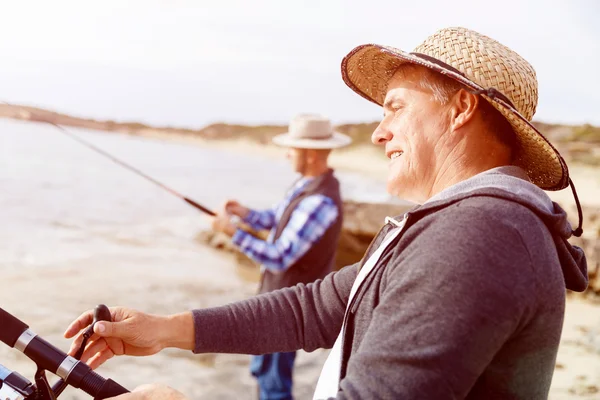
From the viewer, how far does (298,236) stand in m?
3.62

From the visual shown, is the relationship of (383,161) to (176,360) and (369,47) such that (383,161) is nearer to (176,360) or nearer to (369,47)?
(176,360)

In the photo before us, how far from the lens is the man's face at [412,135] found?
148cm

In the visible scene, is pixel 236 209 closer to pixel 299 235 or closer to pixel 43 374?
pixel 299 235

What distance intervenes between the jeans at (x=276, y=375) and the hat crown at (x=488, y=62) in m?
2.64

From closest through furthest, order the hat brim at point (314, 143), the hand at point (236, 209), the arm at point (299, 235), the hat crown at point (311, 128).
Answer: the arm at point (299, 235)
the hat brim at point (314, 143)
the hat crown at point (311, 128)
the hand at point (236, 209)

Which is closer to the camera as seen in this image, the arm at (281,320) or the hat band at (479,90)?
the hat band at (479,90)

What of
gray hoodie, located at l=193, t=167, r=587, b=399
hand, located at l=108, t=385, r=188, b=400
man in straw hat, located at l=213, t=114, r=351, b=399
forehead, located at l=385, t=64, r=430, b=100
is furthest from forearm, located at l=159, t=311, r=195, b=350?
man in straw hat, located at l=213, t=114, r=351, b=399

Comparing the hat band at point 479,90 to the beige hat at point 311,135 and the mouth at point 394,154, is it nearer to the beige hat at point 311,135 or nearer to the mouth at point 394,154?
the mouth at point 394,154

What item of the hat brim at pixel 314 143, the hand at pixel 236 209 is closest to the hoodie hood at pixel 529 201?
the hat brim at pixel 314 143

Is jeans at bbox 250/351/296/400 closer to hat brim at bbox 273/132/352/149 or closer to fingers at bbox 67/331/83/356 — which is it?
hat brim at bbox 273/132/352/149

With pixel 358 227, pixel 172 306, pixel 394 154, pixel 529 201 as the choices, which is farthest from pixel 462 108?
pixel 358 227

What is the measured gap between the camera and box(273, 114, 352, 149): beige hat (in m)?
3.98

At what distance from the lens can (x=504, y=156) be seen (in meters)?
1.50

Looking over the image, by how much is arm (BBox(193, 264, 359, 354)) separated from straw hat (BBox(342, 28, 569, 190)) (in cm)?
58
